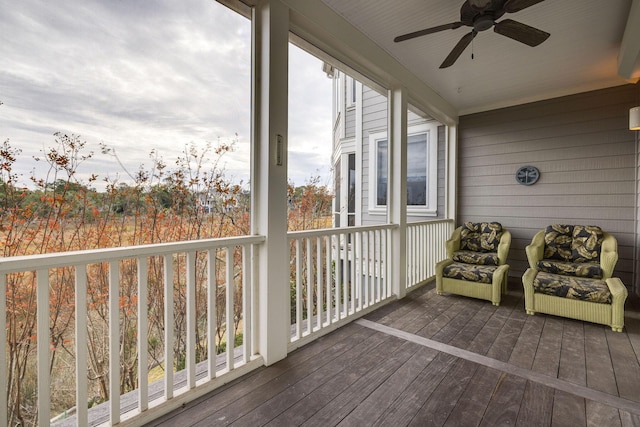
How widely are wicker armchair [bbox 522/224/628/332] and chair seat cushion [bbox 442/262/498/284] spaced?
36cm

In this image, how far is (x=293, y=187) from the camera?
101 inches

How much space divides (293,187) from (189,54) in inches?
46.8

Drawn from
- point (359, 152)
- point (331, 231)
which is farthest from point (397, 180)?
point (331, 231)

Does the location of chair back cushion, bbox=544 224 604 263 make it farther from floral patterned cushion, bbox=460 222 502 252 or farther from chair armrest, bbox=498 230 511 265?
floral patterned cushion, bbox=460 222 502 252

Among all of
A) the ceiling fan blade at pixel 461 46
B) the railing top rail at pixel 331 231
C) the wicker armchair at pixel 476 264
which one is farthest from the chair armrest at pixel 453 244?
the ceiling fan blade at pixel 461 46

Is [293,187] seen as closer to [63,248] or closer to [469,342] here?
[63,248]

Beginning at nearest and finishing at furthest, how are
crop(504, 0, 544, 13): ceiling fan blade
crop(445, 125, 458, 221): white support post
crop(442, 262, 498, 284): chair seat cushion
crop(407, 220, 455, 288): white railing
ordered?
crop(504, 0, 544, 13): ceiling fan blade
crop(442, 262, 498, 284): chair seat cushion
crop(407, 220, 455, 288): white railing
crop(445, 125, 458, 221): white support post

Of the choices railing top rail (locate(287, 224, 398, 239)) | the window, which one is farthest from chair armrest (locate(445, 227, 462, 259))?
the window

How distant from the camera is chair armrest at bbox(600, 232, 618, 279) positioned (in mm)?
3082

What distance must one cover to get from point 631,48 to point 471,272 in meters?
2.59

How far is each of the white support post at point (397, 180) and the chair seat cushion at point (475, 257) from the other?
0.88m

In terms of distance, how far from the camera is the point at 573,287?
291 cm

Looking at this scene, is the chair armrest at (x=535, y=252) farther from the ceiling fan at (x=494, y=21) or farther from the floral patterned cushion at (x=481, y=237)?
the ceiling fan at (x=494, y=21)

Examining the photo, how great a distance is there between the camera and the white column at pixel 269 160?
83.0 inches
